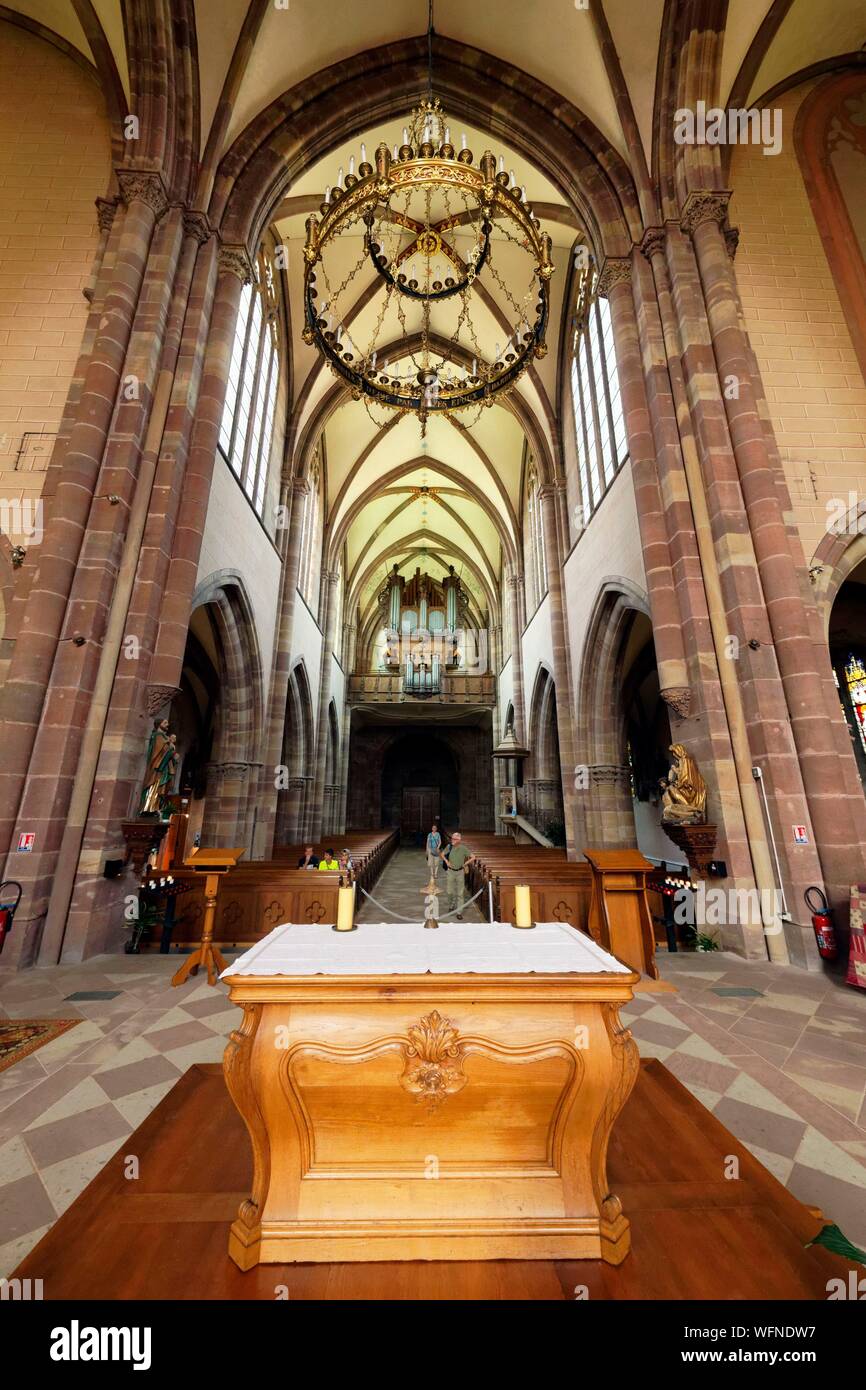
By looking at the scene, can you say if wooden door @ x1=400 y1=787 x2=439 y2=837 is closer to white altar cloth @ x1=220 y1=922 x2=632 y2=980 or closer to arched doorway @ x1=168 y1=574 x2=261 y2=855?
arched doorway @ x1=168 y1=574 x2=261 y2=855

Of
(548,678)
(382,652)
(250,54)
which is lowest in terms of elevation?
(548,678)

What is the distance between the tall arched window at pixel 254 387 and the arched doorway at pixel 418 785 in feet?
54.1

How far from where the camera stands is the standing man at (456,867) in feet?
22.5

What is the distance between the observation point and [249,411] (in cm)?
1127

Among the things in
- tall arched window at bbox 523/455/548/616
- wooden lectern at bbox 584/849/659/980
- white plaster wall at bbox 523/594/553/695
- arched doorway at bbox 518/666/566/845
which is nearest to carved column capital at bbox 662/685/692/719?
wooden lectern at bbox 584/849/659/980

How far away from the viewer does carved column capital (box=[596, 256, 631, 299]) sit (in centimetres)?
877

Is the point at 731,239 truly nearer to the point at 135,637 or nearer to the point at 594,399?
the point at 594,399

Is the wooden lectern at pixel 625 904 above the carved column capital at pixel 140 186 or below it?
below

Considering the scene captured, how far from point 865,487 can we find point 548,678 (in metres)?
9.24

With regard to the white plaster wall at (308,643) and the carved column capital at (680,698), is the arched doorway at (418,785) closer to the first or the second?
the white plaster wall at (308,643)

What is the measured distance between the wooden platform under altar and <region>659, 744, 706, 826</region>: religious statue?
4.29m

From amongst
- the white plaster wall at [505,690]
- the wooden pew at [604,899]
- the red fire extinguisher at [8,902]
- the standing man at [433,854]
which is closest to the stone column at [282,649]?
the wooden pew at [604,899]
